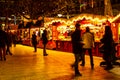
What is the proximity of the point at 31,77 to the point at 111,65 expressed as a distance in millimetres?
4021

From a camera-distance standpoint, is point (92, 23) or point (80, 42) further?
point (92, 23)

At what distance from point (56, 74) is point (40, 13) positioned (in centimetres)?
3743

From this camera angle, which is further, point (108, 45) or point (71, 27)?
point (71, 27)

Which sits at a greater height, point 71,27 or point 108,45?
point 71,27

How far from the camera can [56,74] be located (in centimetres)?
1368

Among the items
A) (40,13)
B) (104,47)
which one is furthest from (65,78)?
(40,13)

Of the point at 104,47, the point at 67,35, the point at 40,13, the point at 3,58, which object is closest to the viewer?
the point at 104,47

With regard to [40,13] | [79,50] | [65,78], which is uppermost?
[40,13]

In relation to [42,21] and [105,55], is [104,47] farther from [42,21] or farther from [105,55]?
[42,21]

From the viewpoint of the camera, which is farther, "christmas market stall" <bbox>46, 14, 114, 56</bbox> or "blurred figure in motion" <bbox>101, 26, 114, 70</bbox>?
"christmas market stall" <bbox>46, 14, 114, 56</bbox>

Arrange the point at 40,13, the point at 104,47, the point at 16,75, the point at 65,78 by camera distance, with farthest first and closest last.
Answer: the point at 40,13 < the point at 104,47 < the point at 16,75 < the point at 65,78

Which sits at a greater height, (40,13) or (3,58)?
(40,13)

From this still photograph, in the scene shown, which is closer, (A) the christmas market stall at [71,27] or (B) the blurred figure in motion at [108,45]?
(B) the blurred figure in motion at [108,45]

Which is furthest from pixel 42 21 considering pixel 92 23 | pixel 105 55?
pixel 105 55
